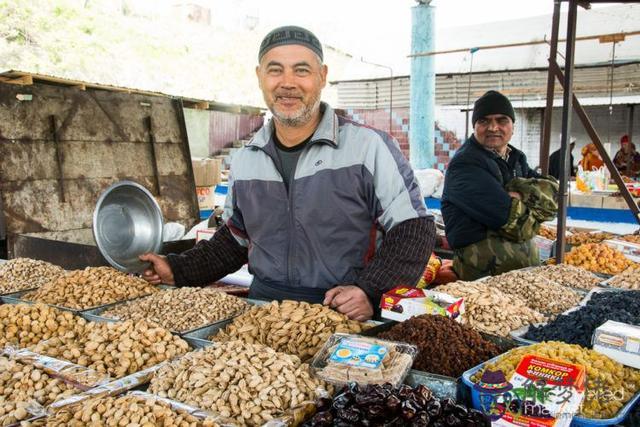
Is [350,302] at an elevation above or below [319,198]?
below

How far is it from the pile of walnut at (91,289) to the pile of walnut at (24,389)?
62 cm

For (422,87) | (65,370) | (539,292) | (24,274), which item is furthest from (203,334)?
(422,87)

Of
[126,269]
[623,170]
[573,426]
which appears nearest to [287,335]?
[573,426]

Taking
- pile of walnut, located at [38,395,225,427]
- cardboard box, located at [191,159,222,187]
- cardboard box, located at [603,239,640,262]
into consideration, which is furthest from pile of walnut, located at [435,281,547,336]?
cardboard box, located at [191,159,222,187]

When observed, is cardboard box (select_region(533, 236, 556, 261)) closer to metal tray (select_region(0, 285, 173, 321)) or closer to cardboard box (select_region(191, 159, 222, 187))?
metal tray (select_region(0, 285, 173, 321))

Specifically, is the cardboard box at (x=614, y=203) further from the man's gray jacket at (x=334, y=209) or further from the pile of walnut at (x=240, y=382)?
the pile of walnut at (x=240, y=382)

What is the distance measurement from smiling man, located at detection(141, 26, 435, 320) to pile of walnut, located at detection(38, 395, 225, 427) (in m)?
0.91

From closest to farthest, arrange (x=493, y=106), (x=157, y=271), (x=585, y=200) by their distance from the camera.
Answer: (x=157, y=271)
(x=493, y=106)
(x=585, y=200)

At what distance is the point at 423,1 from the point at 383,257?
7380 mm

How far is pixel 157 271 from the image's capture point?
2586mm

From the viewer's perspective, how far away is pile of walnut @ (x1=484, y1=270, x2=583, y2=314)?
260 centimetres

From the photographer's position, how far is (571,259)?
388 cm

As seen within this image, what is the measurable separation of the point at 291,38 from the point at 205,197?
201 inches

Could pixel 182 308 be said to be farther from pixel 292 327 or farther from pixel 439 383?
pixel 439 383
